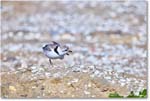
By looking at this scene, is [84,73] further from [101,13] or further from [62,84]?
[101,13]

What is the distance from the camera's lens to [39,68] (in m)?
3.38

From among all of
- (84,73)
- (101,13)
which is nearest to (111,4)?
(101,13)

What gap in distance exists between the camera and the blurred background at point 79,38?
3.35 meters

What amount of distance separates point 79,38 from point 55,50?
34 centimetres

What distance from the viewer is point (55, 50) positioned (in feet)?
11.0

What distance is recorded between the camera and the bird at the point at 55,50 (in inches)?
132

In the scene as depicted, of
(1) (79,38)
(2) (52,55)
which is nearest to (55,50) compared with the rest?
(2) (52,55)

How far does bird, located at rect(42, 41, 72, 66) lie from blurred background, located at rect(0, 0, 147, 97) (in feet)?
0.10

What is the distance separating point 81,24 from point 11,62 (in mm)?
523

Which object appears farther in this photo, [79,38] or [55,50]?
[79,38]

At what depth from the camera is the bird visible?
3.36 meters

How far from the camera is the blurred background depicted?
3.35m

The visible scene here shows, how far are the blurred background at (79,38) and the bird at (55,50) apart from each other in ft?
0.10

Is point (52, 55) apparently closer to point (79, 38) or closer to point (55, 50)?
point (55, 50)
